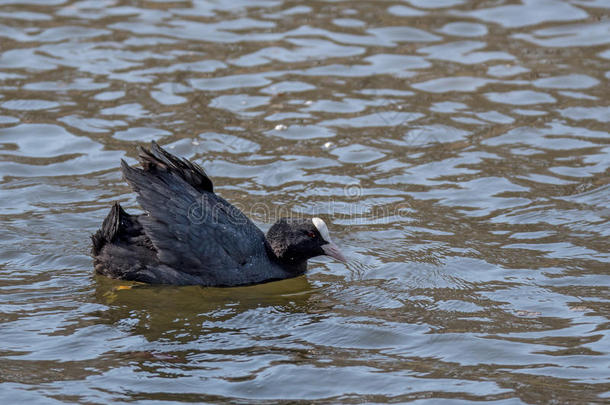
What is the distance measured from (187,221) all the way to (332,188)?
2.56m

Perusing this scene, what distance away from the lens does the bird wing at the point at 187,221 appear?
8.41 m

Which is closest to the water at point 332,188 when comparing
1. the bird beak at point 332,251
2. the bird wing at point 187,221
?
the bird beak at point 332,251

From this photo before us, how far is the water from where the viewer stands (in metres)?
7.02

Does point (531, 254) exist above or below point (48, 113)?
below

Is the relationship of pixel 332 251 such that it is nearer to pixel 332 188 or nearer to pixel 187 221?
pixel 187 221

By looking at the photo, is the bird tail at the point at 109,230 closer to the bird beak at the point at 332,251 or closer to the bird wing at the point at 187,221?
the bird wing at the point at 187,221

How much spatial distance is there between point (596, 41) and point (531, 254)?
6251 millimetres

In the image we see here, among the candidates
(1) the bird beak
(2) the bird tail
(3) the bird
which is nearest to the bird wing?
(3) the bird

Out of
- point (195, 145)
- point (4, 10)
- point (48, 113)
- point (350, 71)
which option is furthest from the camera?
point (4, 10)

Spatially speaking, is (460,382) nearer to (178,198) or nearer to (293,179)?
(178,198)

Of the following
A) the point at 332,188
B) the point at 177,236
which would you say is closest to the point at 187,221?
the point at 177,236

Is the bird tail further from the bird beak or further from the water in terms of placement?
the bird beak

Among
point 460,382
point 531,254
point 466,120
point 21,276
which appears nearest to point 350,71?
point 466,120

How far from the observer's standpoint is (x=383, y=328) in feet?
25.1
